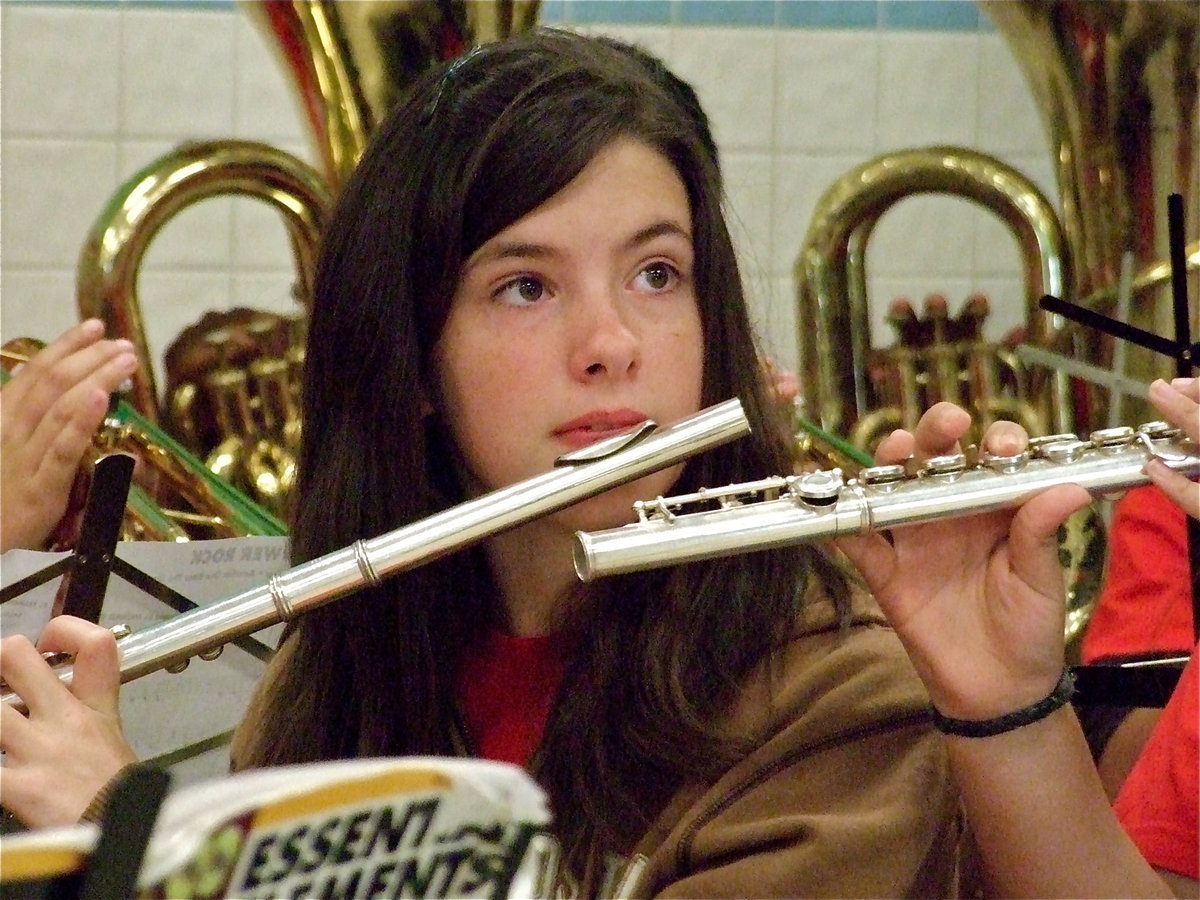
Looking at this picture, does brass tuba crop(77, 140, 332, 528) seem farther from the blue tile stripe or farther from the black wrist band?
the black wrist band

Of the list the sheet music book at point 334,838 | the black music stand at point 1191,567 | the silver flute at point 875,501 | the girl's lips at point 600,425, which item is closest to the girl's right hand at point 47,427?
the girl's lips at point 600,425

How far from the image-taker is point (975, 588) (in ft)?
2.46

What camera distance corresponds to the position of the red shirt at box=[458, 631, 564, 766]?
36.0 inches

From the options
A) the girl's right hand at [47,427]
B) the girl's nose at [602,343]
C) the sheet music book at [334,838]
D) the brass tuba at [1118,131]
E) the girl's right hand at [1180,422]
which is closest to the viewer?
the sheet music book at [334,838]

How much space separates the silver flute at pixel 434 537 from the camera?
2.51 ft

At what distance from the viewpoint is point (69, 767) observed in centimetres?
74

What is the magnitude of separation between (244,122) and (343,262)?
113 cm

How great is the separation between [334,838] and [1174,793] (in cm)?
56

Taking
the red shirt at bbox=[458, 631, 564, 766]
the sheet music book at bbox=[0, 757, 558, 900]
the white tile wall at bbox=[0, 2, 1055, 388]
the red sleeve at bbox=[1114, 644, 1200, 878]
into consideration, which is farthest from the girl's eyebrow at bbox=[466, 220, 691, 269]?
the white tile wall at bbox=[0, 2, 1055, 388]

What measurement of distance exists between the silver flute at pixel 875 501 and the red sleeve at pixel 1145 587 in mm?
407

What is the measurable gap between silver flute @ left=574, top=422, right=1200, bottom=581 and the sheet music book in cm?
29

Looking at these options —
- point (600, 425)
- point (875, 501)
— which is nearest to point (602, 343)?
point (600, 425)

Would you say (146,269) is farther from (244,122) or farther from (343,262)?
(343,262)

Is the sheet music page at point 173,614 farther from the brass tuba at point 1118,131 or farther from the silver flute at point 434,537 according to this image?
the brass tuba at point 1118,131
